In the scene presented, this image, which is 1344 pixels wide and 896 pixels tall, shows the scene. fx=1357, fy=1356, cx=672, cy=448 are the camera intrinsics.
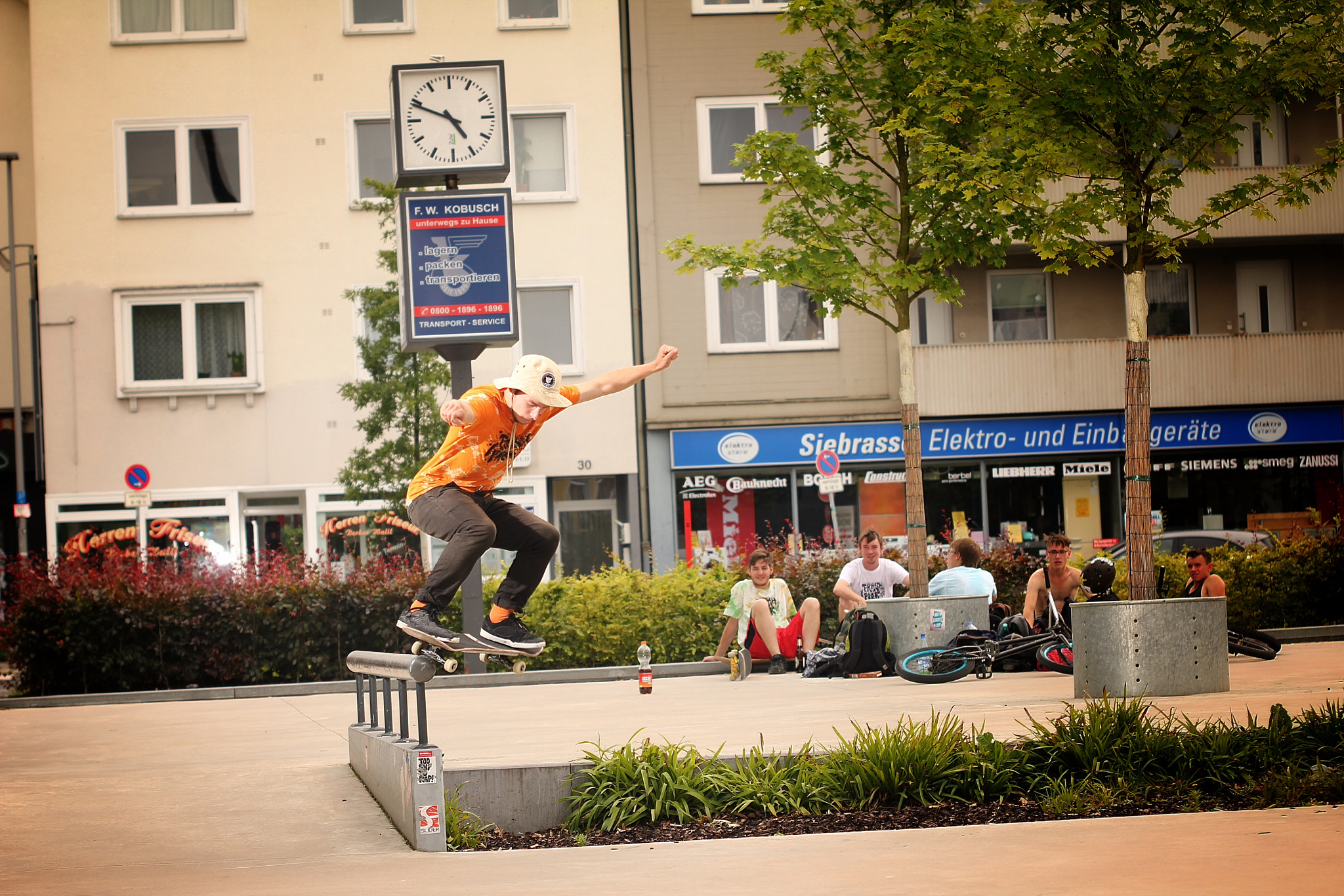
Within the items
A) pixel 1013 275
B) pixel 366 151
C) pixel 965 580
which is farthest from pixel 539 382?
pixel 1013 275

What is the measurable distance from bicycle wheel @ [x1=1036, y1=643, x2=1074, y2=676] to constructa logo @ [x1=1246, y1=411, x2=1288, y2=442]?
17.5 meters

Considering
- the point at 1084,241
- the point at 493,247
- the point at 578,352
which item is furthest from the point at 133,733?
the point at 578,352

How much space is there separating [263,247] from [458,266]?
14.0 meters

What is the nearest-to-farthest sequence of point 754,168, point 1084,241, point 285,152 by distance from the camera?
point 1084,241 < point 754,168 < point 285,152

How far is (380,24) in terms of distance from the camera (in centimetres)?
2803

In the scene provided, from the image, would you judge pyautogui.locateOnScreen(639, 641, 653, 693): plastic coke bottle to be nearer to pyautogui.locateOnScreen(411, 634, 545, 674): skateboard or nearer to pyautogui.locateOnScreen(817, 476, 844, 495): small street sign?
pyautogui.locateOnScreen(411, 634, 545, 674): skateboard

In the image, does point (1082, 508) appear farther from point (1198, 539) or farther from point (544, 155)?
point (544, 155)

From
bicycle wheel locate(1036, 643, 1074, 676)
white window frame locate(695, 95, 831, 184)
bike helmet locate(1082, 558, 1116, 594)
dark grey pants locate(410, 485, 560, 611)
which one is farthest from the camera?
white window frame locate(695, 95, 831, 184)

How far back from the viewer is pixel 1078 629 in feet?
35.6

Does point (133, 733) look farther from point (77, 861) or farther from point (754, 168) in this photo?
point (754, 168)

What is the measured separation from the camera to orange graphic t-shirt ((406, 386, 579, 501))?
6957 millimetres

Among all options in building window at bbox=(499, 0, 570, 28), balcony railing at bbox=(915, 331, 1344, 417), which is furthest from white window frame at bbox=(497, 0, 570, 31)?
balcony railing at bbox=(915, 331, 1344, 417)

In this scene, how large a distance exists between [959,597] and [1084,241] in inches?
154

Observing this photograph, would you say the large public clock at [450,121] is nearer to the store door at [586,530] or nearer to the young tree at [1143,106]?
the young tree at [1143,106]
